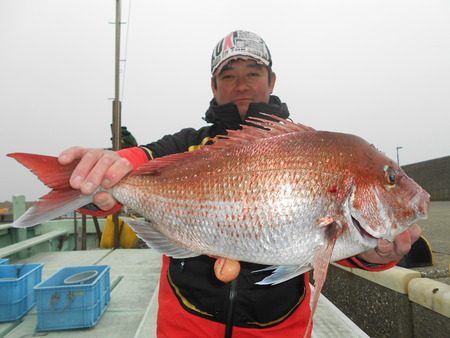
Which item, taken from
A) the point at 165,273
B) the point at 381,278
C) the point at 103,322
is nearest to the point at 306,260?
the point at 165,273

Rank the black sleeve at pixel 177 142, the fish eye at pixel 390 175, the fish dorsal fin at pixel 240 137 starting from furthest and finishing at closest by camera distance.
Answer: the black sleeve at pixel 177 142 → the fish dorsal fin at pixel 240 137 → the fish eye at pixel 390 175

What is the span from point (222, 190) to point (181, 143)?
1117 millimetres

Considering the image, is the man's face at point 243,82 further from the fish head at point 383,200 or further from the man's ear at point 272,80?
the fish head at point 383,200

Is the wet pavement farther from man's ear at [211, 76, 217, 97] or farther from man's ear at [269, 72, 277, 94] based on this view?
man's ear at [211, 76, 217, 97]

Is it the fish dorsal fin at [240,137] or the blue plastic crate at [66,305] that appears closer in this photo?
the fish dorsal fin at [240,137]

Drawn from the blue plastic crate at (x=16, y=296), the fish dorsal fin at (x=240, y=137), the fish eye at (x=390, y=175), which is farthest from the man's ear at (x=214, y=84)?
the blue plastic crate at (x=16, y=296)

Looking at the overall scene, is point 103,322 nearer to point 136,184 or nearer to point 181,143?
point 181,143

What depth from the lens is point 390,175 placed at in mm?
1545

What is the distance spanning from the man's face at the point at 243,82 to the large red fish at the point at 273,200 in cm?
99

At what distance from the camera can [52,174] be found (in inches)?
58.6

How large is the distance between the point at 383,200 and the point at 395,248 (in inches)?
15.2

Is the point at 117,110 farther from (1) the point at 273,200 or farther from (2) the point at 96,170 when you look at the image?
(1) the point at 273,200

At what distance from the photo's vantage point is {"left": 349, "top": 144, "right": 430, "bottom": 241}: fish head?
57.9 inches

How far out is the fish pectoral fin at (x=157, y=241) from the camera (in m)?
1.57
